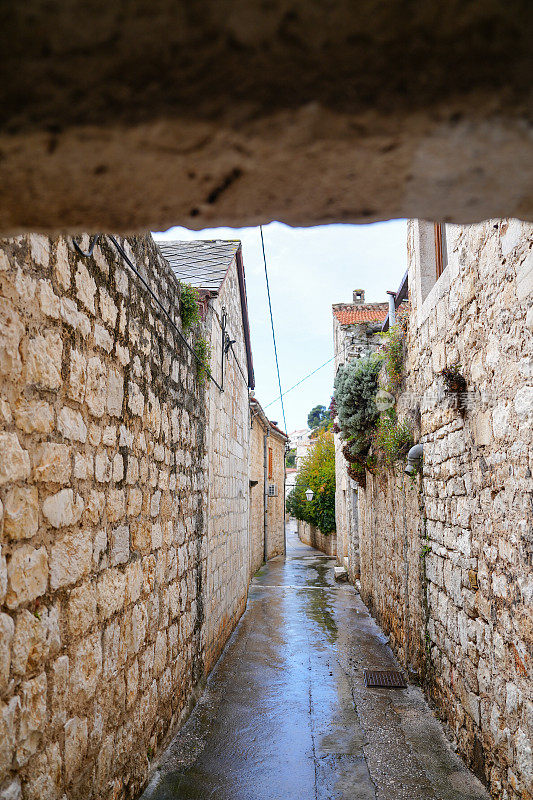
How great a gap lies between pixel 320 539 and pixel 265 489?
5.69 meters

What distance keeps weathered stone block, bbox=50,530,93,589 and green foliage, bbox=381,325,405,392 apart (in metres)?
4.35

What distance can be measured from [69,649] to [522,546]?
6.81 ft

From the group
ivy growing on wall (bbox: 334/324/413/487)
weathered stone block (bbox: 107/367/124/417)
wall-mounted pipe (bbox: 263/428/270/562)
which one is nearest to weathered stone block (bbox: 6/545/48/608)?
weathered stone block (bbox: 107/367/124/417)

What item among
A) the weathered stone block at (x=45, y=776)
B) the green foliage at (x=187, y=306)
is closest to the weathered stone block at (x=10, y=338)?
the weathered stone block at (x=45, y=776)

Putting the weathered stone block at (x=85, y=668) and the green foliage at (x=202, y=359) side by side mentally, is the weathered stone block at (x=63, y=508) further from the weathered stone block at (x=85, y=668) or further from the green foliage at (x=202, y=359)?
the green foliage at (x=202, y=359)

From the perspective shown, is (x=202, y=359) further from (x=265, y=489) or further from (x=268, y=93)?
(x=265, y=489)

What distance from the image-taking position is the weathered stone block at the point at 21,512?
1683 millimetres

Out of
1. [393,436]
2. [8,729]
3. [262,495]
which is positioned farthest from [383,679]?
[262,495]

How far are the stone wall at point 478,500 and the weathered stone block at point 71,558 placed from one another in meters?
2.00

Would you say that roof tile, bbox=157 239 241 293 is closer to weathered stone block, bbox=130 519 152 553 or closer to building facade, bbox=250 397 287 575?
weathered stone block, bbox=130 519 152 553

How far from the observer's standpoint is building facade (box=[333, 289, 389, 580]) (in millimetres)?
10586

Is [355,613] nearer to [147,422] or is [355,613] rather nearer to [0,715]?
[147,422]

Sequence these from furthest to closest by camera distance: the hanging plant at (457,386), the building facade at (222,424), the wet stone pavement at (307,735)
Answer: the building facade at (222,424) → the hanging plant at (457,386) → the wet stone pavement at (307,735)

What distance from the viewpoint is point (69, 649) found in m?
2.12
